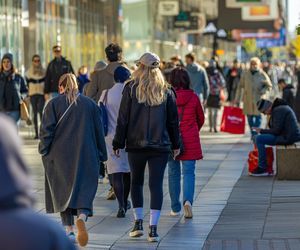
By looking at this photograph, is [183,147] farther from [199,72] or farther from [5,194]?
[199,72]

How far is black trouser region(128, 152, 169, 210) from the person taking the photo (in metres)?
9.97

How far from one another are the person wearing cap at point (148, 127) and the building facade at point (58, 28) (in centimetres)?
1962

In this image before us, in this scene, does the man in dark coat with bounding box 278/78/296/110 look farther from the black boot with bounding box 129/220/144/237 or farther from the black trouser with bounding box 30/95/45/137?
the black boot with bounding box 129/220/144/237

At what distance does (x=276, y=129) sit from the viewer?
52.3 feet

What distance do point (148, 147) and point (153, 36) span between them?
47399 mm

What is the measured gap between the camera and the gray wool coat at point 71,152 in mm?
9391

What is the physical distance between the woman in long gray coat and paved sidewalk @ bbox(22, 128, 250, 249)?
450 mm

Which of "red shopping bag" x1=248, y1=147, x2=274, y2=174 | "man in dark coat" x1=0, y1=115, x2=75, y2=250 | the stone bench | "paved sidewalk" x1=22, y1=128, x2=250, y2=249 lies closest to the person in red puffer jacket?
"paved sidewalk" x1=22, y1=128, x2=250, y2=249

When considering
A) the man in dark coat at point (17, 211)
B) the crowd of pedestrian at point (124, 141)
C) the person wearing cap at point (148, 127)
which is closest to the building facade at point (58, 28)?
the crowd of pedestrian at point (124, 141)

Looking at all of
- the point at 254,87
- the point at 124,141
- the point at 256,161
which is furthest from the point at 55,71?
the point at 124,141

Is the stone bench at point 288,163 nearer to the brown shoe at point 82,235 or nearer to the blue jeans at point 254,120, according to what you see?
the brown shoe at point 82,235

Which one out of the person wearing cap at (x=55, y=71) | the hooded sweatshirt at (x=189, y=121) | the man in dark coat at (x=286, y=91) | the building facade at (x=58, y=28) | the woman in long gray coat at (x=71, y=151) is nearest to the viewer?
the woman in long gray coat at (x=71, y=151)

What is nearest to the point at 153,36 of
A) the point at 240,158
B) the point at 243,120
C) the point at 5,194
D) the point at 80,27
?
the point at 80,27

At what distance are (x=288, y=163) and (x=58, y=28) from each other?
2361cm
